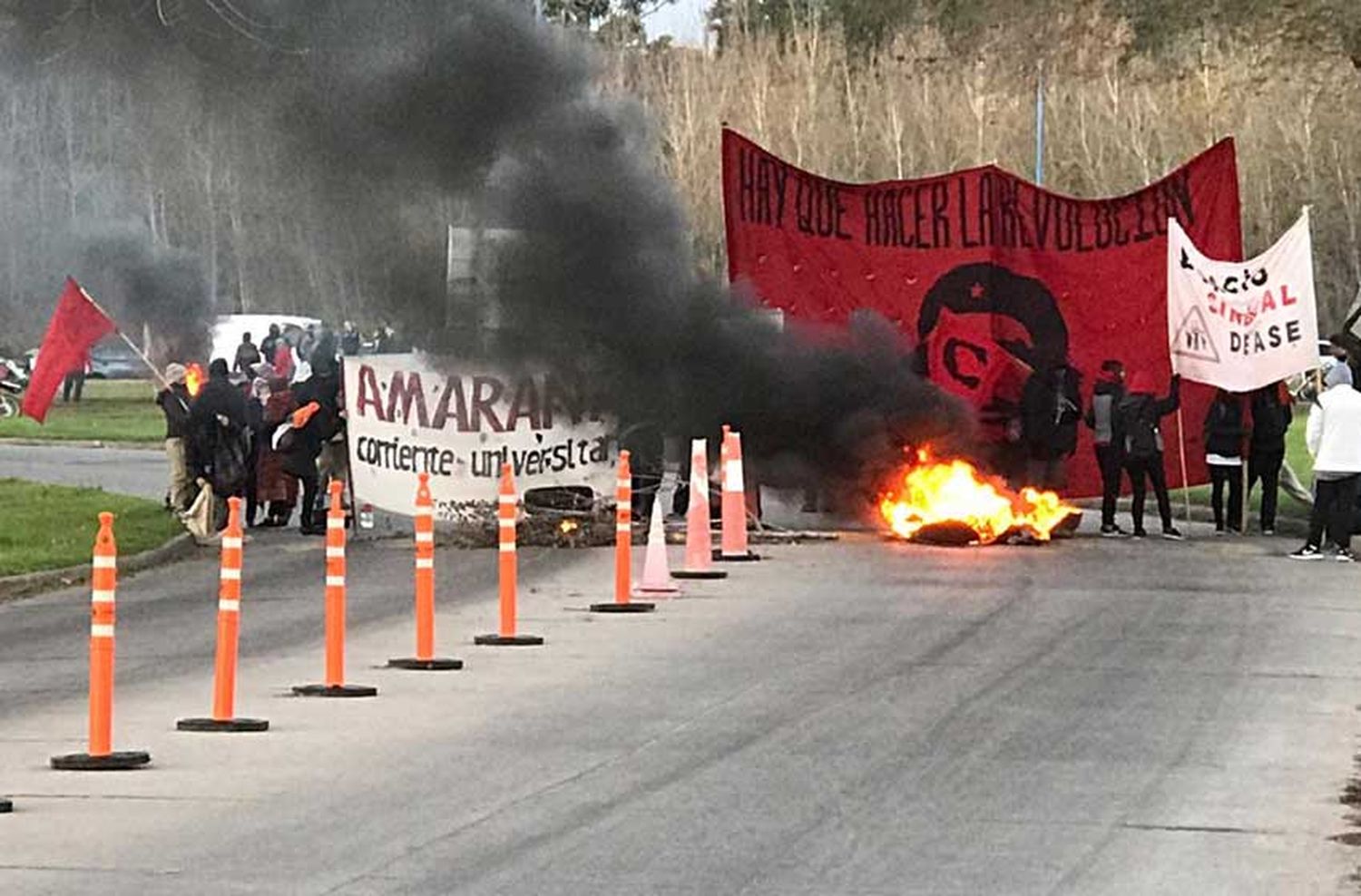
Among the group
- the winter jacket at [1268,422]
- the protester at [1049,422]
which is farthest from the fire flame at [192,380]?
the winter jacket at [1268,422]

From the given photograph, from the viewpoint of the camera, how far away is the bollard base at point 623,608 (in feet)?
54.9

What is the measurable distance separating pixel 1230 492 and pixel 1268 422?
108 cm

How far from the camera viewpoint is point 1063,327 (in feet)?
78.6

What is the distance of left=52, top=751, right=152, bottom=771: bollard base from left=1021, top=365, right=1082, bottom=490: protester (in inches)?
532

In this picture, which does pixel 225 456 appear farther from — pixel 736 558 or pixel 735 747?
pixel 735 747

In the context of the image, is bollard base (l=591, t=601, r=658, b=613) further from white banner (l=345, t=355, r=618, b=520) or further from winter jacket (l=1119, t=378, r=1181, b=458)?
winter jacket (l=1119, t=378, r=1181, b=458)

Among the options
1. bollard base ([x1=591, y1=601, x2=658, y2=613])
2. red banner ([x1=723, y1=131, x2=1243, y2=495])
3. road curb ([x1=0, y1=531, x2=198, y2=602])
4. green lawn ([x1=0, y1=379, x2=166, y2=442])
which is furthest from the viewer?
green lawn ([x1=0, y1=379, x2=166, y2=442])

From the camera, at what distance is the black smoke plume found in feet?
70.8

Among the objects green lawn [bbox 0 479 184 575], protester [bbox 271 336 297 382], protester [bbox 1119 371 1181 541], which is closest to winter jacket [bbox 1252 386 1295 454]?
protester [bbox 1119 371 1181 541]

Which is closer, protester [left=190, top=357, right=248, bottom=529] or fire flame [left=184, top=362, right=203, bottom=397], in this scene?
protester [left=190, top=357, right=248, bottom=529]

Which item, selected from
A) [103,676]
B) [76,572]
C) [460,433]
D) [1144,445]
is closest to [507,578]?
[103,676]

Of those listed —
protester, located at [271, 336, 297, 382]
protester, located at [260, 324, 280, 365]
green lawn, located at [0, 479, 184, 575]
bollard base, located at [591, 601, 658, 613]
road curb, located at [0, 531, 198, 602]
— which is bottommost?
bollard base, located at [591, 601, 658, 613]

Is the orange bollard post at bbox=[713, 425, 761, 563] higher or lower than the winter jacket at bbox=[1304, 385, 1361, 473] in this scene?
lower

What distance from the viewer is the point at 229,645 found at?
37.4 feet
